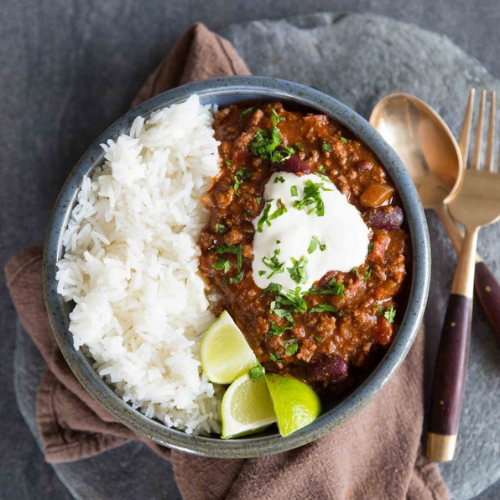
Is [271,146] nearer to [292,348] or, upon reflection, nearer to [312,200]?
[312,200]

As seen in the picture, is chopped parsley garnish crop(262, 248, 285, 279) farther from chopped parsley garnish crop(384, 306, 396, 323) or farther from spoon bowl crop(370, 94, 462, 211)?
spoon bowl crop(370, 94, 462, 211)

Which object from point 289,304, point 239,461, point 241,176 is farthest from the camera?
point 239,461

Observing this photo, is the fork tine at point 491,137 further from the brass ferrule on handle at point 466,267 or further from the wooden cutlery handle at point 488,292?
the wooden cutlery handle at point 488,292

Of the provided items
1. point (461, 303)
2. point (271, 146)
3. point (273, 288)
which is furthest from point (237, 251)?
point (461, 303)

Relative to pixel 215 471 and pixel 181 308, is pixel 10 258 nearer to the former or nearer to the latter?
pixel 181 308

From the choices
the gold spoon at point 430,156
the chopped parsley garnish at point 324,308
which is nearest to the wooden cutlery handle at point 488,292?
A: the gold spoon at point 430,156

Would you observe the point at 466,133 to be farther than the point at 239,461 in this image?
Yes

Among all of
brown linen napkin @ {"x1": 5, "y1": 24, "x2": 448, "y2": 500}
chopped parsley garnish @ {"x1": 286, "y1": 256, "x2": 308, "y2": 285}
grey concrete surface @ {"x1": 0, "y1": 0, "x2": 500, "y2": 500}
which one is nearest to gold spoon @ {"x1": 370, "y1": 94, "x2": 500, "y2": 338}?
brown linen napkin @ {"x1": 5, "y1": 24, "x2": 448, "y2": 500}
